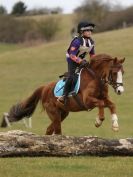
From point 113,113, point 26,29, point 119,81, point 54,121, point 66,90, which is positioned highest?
point 119,81

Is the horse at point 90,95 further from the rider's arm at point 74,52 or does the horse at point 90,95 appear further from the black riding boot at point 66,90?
→ the rider's arm at point 74,52

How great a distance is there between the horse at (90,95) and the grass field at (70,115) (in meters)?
0.91

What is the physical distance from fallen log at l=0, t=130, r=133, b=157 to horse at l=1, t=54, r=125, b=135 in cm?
140

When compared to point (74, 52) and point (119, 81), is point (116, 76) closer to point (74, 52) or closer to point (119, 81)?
point (119, 81)

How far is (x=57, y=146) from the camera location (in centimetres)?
1019

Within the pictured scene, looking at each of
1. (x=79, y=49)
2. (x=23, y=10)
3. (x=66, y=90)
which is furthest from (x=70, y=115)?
(x=23, y=10)

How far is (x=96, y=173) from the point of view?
8836mm

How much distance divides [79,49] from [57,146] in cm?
378

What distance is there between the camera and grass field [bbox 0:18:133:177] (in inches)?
356

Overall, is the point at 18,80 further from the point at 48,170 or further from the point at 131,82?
the point at 48,170

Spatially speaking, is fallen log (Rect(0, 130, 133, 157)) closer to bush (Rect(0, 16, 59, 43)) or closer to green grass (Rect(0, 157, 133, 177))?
green grass (Rect(0, 157, 133, 177))

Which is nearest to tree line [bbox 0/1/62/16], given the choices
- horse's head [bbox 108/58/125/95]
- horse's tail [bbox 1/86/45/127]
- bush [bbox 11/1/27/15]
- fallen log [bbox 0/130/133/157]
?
bush [bbox 11/1/27/15]

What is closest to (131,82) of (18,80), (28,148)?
(18,80)

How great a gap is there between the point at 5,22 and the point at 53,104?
69911 mm
